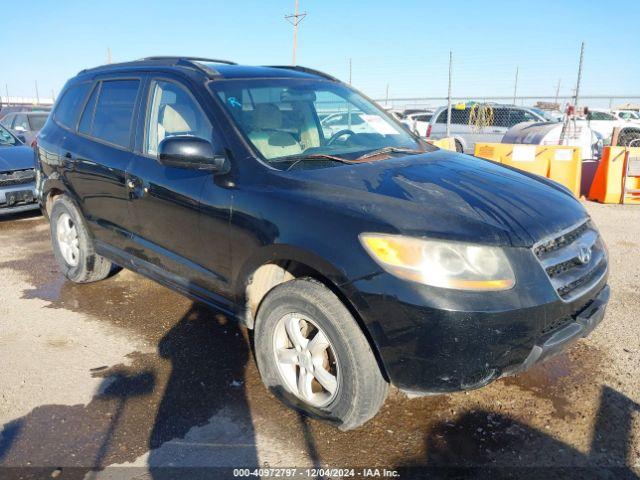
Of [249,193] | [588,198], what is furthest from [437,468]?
[588,198]

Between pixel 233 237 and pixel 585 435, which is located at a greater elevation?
pixel 233 237

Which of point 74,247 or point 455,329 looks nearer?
point 455,329

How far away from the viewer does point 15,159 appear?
7688 millimetres

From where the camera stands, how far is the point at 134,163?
12.0 ft

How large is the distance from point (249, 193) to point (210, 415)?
4.00 feet

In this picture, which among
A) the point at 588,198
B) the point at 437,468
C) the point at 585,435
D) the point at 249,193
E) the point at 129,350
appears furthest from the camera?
the point at 588,198

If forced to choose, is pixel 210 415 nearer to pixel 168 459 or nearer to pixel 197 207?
pixel 168 459

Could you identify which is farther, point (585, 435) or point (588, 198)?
point (588, 198)

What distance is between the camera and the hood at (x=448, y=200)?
2.39 metres

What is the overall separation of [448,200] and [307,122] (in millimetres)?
1344

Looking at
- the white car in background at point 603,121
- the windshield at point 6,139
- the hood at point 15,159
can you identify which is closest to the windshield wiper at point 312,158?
the hood at point 15,159

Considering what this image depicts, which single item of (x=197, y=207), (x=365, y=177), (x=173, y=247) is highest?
(x=365, y=177)

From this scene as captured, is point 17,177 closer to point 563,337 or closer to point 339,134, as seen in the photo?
point 339,134

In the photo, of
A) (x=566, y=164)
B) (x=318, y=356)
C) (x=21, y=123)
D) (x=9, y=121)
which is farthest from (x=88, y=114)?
(x=9, y=121)
